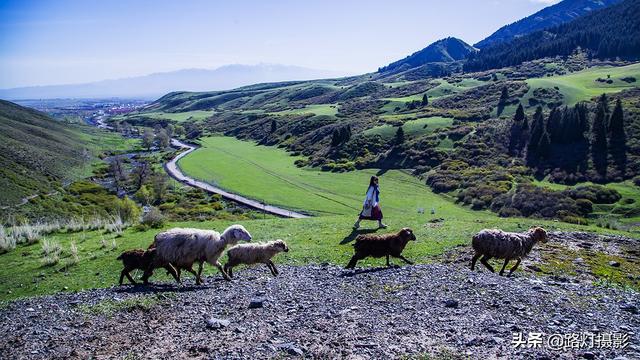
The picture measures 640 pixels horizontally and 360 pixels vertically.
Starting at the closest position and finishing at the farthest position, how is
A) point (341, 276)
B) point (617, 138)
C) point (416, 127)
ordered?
point (341, 276)
point (617, 138)
point (416, 127)

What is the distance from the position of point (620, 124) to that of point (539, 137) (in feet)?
43.4

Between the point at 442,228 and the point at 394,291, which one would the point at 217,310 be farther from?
the point at 442,228

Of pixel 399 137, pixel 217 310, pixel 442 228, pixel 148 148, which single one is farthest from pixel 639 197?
pixel 148 148

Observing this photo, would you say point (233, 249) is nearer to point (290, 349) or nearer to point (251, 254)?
point (251, 254)

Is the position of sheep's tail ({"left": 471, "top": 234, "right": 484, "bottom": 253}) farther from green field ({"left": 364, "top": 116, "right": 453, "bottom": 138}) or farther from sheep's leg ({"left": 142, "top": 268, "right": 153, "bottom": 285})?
green field ({"left": 364, "top": 116, "right": 453, "bottom": 138})

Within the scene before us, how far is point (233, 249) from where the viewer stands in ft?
57.0

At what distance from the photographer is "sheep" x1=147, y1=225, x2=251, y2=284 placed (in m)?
16.2

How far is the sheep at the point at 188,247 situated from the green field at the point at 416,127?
9227cm

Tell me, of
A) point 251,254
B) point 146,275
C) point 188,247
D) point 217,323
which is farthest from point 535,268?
point 146,275

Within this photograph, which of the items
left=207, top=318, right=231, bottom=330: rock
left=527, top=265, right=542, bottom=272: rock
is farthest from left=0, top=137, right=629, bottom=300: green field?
left=207, top=318, right=231, bottom=330: rock

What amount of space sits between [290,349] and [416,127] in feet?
339

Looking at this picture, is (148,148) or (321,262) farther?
(148,148)

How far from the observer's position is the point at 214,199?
235ft

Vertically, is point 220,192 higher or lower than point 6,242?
lower
